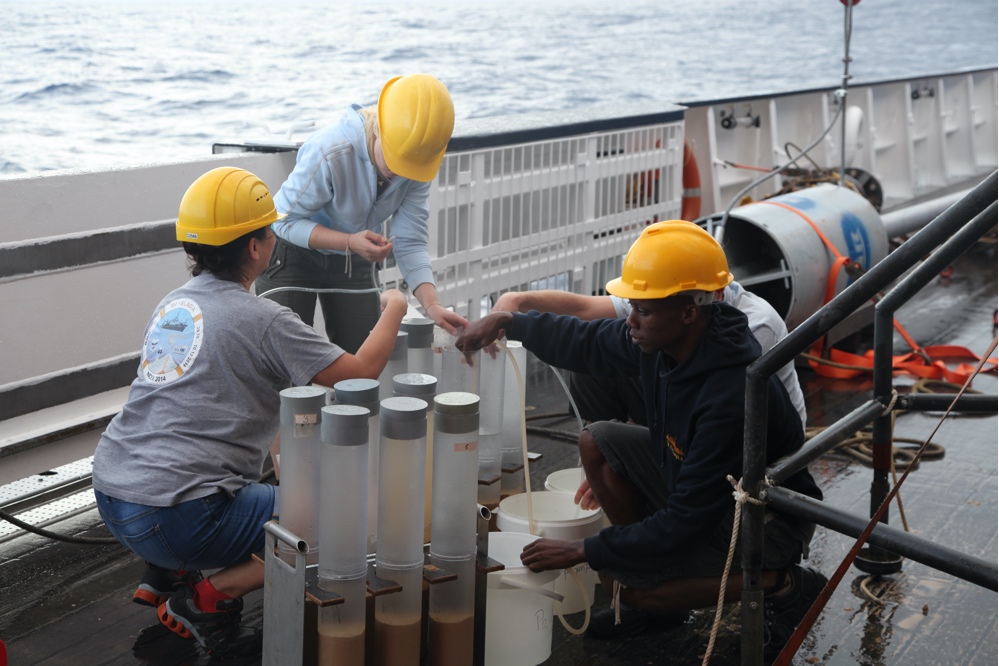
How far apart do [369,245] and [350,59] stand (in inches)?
1387

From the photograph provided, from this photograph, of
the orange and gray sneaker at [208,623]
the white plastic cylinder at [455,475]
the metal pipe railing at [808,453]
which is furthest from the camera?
the orange and gray sneaker at [208,623]

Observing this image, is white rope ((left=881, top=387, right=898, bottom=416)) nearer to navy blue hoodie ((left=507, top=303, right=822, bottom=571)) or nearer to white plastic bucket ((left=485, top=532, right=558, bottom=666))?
navy blue hoodie ((left=507, top=303, right=822, bottom=571))

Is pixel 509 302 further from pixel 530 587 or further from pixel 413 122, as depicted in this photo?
pixel 530 587

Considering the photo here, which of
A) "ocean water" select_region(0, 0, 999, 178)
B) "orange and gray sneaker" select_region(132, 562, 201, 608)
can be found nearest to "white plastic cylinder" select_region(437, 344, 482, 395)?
"orange and gray sneaker" select_region(132, 562, 201, 608)

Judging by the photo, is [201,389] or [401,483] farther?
[201,389]

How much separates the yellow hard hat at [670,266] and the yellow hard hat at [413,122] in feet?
3.32

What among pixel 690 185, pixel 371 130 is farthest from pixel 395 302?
pixel 690 185

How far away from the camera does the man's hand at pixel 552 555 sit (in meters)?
2.62

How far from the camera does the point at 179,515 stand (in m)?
2.61

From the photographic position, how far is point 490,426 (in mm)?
3174

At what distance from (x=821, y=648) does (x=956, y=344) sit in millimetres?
4042

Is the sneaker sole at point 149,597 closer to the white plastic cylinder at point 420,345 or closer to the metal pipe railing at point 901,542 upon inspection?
the white plastic cylinder at point 420,345

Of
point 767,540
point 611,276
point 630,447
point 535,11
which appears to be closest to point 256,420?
point 630,447

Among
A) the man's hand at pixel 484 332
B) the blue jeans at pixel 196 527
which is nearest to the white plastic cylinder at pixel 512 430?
the man's hand at pixel 484 332
